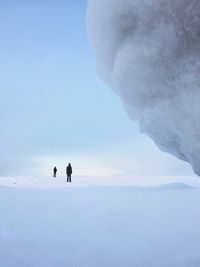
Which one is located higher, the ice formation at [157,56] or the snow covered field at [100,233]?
the ice formation at [157,56]

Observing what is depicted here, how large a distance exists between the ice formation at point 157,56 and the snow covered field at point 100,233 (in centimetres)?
253

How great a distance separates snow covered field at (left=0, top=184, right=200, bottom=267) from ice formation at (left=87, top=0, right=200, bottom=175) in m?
2.53

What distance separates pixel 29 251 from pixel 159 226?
2.92 metres

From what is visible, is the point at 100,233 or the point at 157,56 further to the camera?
the point at 100,233

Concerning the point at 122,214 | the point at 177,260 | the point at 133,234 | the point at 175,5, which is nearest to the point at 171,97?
the point at 175,5

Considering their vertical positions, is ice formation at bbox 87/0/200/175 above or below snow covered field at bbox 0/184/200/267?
above

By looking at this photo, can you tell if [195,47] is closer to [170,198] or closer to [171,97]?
[171,97]

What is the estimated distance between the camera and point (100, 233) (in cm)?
685

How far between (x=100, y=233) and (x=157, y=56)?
449cm

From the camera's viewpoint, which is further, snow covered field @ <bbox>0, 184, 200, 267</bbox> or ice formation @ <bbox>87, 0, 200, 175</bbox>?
snow covered field @ <bbox>0, 184, 200, 267</bbox>

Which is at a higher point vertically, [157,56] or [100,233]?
[157,56]

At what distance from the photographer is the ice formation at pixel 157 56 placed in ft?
9.85

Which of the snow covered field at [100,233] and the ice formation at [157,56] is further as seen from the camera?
the snow covered field at [100,233]

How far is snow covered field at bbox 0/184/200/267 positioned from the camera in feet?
17.5
